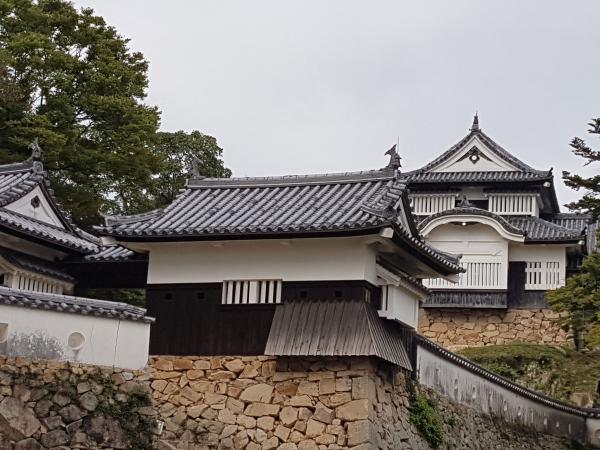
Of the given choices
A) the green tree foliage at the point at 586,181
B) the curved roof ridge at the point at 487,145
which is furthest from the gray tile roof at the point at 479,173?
the green tree foliage at the point at 586,181

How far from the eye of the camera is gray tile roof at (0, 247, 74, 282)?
23.5 m

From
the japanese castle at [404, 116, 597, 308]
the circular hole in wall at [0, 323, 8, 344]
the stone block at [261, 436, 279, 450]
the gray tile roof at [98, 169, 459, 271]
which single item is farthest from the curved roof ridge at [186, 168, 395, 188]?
the japanese castle at [404, 116, 597, 308]

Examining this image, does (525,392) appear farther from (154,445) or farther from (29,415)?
→ (29,415)

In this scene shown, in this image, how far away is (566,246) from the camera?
41.4m

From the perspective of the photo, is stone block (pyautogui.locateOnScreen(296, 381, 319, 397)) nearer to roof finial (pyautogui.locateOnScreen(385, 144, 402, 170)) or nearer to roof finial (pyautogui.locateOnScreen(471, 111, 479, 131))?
roof finial (pyautogui.locateOnScreen(385, 144, 402, 170))

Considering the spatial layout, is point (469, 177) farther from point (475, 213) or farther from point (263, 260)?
point (263, 260)

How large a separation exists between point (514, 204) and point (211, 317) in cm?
2403

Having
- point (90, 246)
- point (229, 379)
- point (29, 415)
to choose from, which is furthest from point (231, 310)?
point (29, 415)

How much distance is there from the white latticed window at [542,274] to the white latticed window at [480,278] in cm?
124

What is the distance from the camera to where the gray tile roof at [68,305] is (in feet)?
56.2

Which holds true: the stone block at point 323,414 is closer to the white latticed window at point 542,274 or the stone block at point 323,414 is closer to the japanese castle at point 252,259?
the japanese castle at point 252,259

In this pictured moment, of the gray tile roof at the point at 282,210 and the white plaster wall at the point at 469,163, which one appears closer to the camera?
the gray tile roof at the point at 282,210

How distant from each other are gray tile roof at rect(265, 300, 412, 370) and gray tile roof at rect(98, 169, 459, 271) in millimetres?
1656

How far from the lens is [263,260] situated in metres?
22.7
